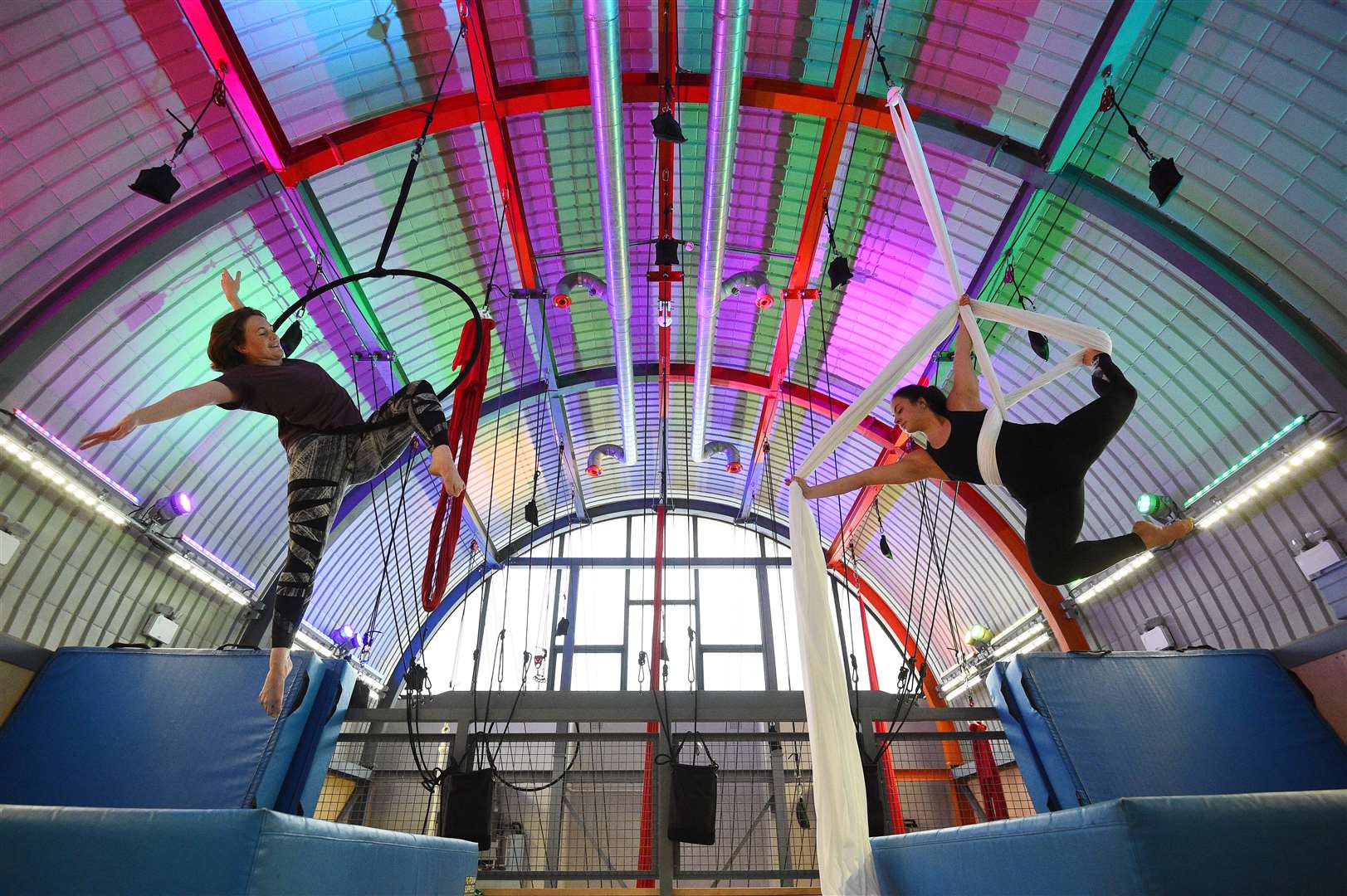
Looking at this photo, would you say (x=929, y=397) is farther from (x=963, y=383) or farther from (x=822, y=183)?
(x=822, y=183)

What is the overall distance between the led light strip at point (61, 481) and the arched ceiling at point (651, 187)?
34 centimetres

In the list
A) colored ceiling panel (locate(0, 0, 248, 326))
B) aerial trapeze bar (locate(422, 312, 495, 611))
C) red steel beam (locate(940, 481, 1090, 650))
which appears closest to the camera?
aerial trapeze bar (locate(422, 312, 495, 611))

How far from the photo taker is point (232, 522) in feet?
26.7

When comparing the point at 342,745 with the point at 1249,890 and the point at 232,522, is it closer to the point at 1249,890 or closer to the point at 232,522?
the point at 232,522

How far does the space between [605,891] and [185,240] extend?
250 inches

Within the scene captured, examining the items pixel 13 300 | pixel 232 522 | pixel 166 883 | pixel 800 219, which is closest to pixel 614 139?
pixel 800 219

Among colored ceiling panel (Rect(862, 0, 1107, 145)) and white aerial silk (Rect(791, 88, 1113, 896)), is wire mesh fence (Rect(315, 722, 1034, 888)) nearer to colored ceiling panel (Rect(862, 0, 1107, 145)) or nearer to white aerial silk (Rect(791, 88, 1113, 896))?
white aerial silk (Rect(791, 88, 1113, 896))

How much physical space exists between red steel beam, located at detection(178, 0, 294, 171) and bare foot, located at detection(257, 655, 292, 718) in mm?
4811

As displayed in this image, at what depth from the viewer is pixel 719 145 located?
6297 millimetres

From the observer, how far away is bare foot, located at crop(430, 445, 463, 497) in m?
2.60

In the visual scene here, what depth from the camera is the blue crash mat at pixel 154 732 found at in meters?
4.03

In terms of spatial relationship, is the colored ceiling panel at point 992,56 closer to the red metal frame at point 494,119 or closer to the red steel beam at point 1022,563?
the red metal frame at point 494,119

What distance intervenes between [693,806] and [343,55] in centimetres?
692

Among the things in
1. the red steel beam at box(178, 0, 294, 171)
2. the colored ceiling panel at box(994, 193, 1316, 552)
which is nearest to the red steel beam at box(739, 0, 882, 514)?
the colored ceiling panel at box(994, 193, 1316, 552)
